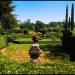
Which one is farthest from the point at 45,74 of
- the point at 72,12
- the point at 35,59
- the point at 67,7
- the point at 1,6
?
the point at 1,6

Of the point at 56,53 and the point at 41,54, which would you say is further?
the point at 56,53

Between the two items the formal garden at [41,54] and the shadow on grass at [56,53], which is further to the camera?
the shadow on grass at [56,53]

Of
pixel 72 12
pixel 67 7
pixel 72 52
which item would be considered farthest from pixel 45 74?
pixel 67 7

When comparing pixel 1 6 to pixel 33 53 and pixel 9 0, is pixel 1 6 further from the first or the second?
pixel 33 53

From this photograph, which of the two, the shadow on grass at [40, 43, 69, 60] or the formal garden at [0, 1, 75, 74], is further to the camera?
the shadow on grass at [40, 43, 69, 60]

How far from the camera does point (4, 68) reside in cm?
666

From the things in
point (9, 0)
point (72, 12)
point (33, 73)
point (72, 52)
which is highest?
point (9, 0)

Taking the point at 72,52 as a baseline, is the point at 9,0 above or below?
above

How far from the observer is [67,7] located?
3325cm

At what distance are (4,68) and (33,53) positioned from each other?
527 cm

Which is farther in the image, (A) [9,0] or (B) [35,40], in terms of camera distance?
(A) [9,0]

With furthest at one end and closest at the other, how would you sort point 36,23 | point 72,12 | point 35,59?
point 36,23 < point 72,12 < point 35,59

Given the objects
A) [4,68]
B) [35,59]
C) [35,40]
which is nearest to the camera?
[4,68]

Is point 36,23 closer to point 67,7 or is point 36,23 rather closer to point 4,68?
point 67,7
